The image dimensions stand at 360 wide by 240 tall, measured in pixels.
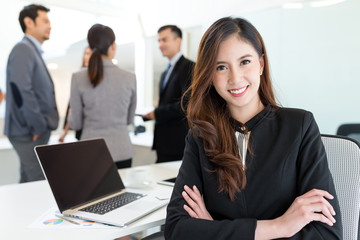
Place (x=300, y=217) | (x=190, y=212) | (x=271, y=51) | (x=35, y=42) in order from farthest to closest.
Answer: (x=271, y=51) → (x=35, y=42) → (x=190, y=212) → (x=300, y=217)

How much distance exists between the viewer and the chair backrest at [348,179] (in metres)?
1.03

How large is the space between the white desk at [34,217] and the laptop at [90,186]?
0.03 m

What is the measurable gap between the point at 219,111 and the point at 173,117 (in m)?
1.22

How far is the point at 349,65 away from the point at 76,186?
1.89m

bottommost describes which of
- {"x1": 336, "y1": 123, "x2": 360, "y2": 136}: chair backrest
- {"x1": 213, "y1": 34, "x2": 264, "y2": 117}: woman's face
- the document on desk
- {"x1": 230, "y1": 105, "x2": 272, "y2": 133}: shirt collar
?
the document on desk

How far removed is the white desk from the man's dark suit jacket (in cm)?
83

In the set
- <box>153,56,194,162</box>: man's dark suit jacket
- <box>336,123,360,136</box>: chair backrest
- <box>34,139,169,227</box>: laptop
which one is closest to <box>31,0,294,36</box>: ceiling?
<box>153,56,194,162</box>: man's dark suit jacket

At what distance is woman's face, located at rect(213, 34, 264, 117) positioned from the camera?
41.6 inches

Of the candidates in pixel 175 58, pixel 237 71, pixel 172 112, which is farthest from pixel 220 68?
pixel 175 58

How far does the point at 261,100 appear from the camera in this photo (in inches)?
46.3

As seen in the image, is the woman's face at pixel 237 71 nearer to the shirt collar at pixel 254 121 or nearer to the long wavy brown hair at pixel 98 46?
the shirt collar at pixel 254 121

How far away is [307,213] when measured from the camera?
89 cm

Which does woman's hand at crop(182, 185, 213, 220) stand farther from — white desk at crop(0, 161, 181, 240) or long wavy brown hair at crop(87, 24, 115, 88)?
long wavy brown hair at crop(87, 24, 115, 88)

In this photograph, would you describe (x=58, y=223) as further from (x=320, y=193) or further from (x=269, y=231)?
(x=320, y=193)
